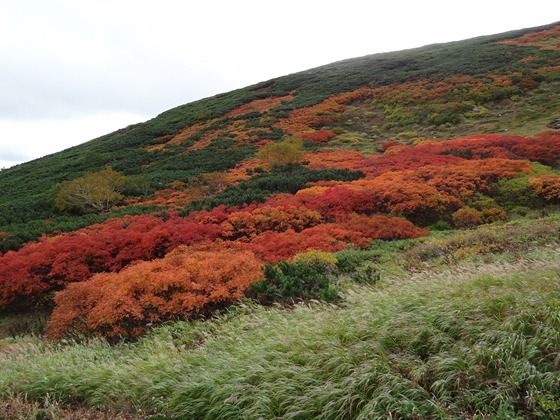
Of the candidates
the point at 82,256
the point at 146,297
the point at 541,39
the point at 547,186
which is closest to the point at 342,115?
the point at 547,186

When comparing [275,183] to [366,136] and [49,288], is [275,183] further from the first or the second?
[366,136]

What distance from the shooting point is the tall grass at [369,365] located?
134 inches

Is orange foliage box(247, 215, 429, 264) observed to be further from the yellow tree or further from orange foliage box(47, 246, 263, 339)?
the yellow tree

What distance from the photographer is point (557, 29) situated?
49.3 m

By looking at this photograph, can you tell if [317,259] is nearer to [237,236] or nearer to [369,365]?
[237,236]

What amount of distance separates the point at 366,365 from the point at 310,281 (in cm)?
417

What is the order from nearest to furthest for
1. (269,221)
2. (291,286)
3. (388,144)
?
(291,286) → (269,221) → (388,144)

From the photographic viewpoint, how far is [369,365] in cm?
392

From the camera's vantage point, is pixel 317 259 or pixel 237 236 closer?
pixel 317 259

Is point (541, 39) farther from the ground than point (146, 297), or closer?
farther from the ground

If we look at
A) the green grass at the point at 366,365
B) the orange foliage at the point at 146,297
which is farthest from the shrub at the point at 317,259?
the green grass at the point at 366,365

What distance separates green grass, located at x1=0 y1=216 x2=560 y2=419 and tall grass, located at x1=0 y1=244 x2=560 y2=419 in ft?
0.05

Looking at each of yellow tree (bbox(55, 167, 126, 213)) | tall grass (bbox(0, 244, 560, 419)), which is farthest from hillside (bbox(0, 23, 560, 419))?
yellow tree (bbox(55, 167, 126, 213))

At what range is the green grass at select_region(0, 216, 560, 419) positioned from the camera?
134 inches
